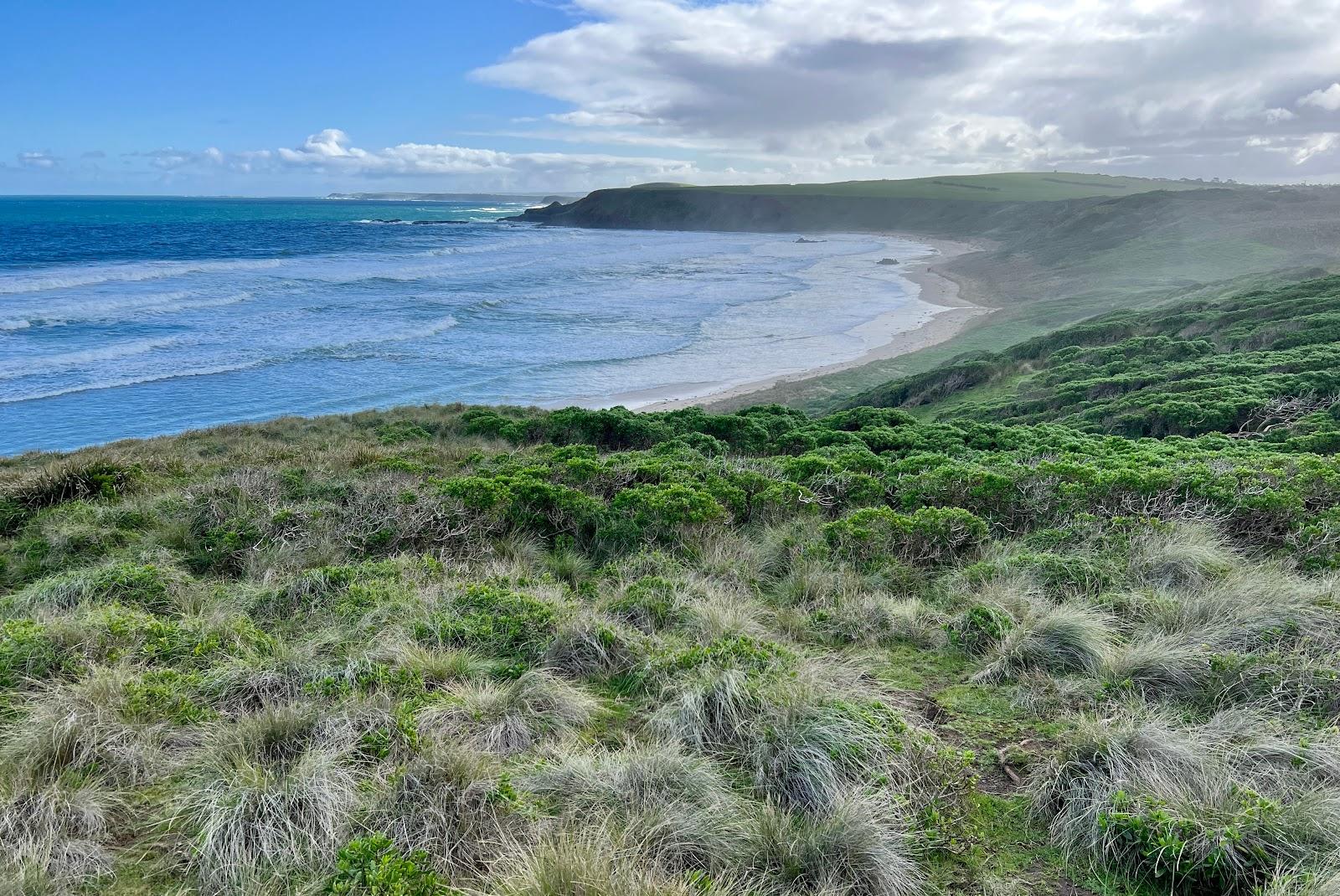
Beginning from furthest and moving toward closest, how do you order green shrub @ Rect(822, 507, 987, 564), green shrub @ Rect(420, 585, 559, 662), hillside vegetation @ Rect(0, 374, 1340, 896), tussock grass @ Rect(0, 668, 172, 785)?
green shrub @ Rect(822, 507, 987, 564)
green shrub @ Rect(420, 585, 559, 662)
tussock grass @ Rect(0, 668, 172, 785)
hillside vegetation @ Rect(0, 374, 1340, 896)

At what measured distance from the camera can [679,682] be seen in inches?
151

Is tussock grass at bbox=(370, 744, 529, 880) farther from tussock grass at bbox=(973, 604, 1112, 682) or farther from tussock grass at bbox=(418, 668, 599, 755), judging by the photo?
tussock grass at bbox=(973, 604, 1112, 682)

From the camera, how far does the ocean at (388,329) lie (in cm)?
2466

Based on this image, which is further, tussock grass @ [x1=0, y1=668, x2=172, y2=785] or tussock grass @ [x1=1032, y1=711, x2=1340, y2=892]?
tussock grass @ [x1=0, y1=668, x2=172, y2=785]

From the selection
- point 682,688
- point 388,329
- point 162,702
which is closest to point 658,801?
point 682,688

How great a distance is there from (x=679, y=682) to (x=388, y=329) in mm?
36545

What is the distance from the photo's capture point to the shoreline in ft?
75.6

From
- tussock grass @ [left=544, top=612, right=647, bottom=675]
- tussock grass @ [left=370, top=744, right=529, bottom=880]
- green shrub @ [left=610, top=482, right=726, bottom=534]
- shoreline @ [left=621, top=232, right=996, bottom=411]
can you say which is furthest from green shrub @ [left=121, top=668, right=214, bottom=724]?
shoreline @ [left=621, top=232, right=996, bottom=411]

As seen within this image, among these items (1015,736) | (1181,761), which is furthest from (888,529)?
(1181,761)

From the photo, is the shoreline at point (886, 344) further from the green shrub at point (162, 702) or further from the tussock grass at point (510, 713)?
the green shrub at point (162, 702)

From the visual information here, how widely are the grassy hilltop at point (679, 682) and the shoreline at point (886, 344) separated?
14.3 metres

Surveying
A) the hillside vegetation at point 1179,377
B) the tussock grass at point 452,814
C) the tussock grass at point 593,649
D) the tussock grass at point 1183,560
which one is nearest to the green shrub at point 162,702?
the tussock grass at point 452,814

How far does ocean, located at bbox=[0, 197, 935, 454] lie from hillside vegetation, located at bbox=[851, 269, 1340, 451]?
856 centimetres

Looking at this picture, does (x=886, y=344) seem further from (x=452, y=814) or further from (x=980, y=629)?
(x=452, y=814)
